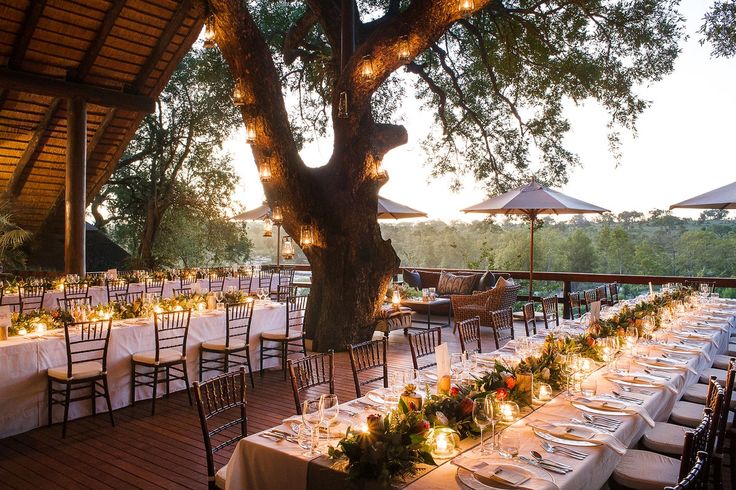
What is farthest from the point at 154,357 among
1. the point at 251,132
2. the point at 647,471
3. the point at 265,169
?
the point at 647,471

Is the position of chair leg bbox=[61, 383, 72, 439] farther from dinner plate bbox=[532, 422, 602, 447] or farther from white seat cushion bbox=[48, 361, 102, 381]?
dinner plate bbox=[532, 422, 602, 447]

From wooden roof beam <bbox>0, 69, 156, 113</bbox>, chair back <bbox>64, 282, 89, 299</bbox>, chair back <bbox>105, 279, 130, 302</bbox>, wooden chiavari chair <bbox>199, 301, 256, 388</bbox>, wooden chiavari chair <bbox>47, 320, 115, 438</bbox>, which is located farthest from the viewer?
wooden roof beam <bbox>0, 69, 156, 113</bbox>

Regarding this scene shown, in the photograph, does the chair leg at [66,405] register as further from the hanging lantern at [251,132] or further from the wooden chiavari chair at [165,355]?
the hanging lantern at [251,132]

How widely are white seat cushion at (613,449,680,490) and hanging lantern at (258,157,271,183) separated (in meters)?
5.80

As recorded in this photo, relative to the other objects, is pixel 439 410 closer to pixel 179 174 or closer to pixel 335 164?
pixel 335 164

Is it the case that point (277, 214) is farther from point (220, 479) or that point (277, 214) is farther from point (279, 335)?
point (220, 479)

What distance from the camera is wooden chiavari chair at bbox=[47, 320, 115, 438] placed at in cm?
489

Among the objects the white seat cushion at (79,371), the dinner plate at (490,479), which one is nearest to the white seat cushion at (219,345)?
the white seat cushion at (79,371)

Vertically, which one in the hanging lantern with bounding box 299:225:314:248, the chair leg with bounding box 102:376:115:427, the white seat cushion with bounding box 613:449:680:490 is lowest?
the chair leg with bounding box 102:376:115:427

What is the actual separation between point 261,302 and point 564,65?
623cm

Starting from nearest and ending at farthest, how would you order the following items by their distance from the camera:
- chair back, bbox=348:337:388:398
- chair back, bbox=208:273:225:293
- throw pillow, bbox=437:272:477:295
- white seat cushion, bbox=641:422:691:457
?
white seat cushion, bbox=641:422:691:457
chair back, bbox=348:337:388:398
chair back, bbox=208:273:225:293
throw pillow, bbox=437:272:477:295

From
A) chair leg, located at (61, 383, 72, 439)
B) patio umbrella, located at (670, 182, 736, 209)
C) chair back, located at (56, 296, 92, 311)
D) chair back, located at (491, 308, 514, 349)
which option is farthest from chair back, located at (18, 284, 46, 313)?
patio umbrella, located at (670, 182, 736, 209)

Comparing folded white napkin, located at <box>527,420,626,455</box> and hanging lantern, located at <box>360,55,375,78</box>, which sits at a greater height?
hanging lantern, located at <box>360,55,375,78</box>

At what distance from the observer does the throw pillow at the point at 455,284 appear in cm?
1188
